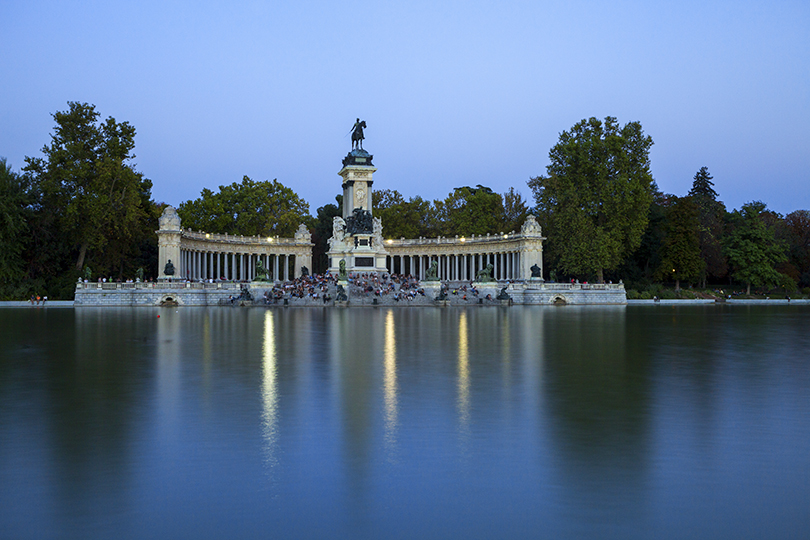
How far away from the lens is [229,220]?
8769cm

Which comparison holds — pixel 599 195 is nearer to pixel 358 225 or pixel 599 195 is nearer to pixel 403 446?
pixel 358 225

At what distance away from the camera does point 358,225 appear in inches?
2857

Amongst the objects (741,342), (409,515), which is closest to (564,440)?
(409,515)

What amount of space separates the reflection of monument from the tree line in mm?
17098

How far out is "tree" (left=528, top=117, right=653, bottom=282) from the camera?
69938 mm

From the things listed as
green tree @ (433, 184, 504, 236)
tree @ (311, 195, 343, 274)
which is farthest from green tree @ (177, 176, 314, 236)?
green tree @ (433, 184, 504, 236)

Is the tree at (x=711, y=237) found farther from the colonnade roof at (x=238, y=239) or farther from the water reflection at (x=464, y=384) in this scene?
the water reflection at (x=464, y=384)

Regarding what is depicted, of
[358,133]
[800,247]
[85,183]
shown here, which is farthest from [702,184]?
[85,183]

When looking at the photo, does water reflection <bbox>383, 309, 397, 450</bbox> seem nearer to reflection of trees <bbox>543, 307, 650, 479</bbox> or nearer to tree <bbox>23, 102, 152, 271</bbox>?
reflection of trees <bbox>543, 307, 650, 479</bbox>

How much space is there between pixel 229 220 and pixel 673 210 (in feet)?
185

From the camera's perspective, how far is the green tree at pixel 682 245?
7181 centimetres

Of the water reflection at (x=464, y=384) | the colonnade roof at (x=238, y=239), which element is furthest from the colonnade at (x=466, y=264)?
the water reflection at (x=464, y=384)

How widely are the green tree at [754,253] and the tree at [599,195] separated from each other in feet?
44.8

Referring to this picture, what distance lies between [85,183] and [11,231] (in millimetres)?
9195
